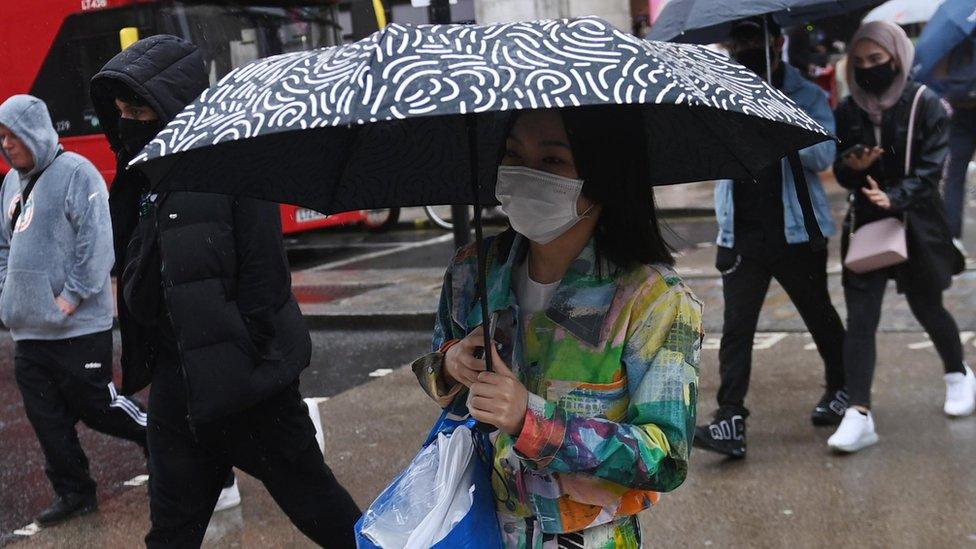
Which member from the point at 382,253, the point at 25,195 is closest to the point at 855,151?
the point at 25,195

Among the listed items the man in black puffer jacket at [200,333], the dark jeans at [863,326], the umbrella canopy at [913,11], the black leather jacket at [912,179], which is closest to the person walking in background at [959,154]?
the umbrella canopy at [913,11]

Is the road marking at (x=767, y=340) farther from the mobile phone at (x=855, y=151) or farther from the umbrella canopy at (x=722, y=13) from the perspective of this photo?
the umbrella canopy at (x=722, y=13)

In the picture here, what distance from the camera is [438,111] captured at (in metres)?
1.69

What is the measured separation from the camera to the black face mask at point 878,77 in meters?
4.89

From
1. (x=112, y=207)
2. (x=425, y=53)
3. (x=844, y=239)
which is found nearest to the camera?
(x=425, y=53)

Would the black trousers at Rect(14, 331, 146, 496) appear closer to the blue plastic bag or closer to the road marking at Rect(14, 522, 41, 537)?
the road marking at Rect(14, 522, 41, 537)

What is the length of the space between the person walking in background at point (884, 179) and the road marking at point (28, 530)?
340 centimetres

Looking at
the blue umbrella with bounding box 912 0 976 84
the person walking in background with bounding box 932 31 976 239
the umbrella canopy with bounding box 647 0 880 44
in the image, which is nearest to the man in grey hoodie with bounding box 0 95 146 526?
the umbrella canopy with bounding box 647 0 880 44

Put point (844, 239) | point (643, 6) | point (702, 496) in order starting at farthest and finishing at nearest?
point (643, 6) → point (844, 239) → point (702, 496)

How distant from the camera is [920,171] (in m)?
4.90

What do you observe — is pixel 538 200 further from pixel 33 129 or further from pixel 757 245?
pixel 33 129

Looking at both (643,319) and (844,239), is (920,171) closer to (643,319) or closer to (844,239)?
(844,239)

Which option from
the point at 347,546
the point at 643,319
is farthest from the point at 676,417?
the point at 347,546

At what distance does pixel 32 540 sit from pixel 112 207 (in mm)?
1883
